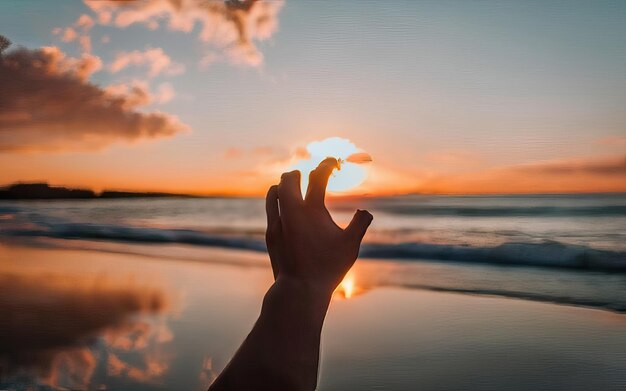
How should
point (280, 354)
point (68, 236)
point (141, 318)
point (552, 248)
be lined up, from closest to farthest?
point (280, 354)
point (141, 318)
point (552, 248)
point (68, 236)

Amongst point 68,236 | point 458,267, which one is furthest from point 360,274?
point 68,236

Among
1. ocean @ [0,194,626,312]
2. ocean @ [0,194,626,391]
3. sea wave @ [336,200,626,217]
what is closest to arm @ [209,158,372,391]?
ocean @ [0,194,626,391]

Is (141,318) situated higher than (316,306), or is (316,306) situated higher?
(316,306)

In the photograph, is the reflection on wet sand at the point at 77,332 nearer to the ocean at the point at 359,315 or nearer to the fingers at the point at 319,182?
the ocean at the point at 359,315

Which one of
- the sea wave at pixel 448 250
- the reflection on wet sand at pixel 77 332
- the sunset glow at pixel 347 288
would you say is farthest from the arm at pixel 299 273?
the sea wave at pixel 448 250

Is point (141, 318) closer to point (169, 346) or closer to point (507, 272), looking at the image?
point (169, 346)

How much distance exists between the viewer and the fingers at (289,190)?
1.14 m

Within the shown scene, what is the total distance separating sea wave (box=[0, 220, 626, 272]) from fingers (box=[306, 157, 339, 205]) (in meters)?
6.37

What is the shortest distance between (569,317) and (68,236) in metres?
8.95

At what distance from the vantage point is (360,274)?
5789mm

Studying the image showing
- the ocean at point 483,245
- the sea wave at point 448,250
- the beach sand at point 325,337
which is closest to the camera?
the beach sand at point 325,337

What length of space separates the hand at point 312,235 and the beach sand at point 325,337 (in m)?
1.69

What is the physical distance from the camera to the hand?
114 centimetres

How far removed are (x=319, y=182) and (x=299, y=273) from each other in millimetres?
203
